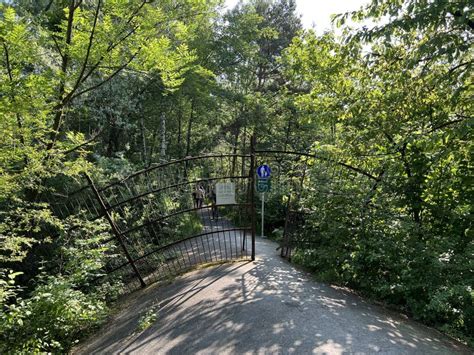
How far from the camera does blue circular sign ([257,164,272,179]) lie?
24.5 feet

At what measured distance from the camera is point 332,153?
493 cm

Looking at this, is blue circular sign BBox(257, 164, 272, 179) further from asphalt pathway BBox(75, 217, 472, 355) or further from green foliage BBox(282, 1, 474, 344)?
asphalt pathway BBox(75, 217, 472, 355)

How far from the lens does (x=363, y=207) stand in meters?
4.69

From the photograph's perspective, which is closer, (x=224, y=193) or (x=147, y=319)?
(x=147, y=319)

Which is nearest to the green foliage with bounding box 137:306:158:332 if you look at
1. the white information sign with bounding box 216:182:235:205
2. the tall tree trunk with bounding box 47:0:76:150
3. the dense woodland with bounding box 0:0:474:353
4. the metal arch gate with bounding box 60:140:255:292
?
the dense woodland with bounding box 0:0:474:353

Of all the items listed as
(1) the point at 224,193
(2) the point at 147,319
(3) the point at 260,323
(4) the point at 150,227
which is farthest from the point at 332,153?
(4) the point at 150,227

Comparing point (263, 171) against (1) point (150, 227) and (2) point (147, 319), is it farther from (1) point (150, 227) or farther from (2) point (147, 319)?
(2) point (147, 319)

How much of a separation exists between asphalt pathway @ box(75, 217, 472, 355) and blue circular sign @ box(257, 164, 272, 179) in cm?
311

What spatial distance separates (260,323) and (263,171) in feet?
15.2

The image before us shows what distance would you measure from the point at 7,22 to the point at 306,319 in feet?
15.0

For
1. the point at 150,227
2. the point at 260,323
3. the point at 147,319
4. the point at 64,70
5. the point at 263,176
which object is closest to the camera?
the point at 260,323

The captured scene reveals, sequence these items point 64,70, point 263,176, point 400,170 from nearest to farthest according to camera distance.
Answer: point 64,70
point 400,170
point 263,176

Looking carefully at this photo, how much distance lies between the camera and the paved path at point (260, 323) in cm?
289

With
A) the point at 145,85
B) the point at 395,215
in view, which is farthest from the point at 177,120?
the point at 395,215
